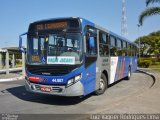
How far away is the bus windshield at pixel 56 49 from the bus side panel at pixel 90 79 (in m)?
0.74

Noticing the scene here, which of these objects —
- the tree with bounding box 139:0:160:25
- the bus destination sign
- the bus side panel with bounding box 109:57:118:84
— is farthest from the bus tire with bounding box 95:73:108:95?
the tree with bounding box 139:0:160:25

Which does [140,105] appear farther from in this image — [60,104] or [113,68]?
[113,68]

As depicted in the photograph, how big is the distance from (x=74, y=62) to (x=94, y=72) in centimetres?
162

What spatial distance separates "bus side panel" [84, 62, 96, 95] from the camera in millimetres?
10047

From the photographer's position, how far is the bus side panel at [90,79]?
10.0m

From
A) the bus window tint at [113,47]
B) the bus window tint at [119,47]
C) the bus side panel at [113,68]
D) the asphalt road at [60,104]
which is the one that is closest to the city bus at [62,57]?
the asphalt road at [60,104]

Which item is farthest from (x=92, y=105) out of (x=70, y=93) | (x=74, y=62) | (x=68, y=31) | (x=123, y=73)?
(x=123, y=73)

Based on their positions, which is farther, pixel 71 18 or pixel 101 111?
pixel 71 18

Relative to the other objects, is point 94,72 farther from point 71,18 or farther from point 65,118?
point 65,118

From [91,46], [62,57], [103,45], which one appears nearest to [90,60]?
[91,46]

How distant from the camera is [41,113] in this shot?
870 centimetres

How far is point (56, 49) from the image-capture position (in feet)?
32.6

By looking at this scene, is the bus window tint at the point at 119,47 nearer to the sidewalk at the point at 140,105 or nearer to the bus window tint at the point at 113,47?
the bus window tint at the point at 113,47

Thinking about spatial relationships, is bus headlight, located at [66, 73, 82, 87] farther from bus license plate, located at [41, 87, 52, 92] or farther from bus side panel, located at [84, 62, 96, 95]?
bus license plate, located at [41, 87, 52, 92]
